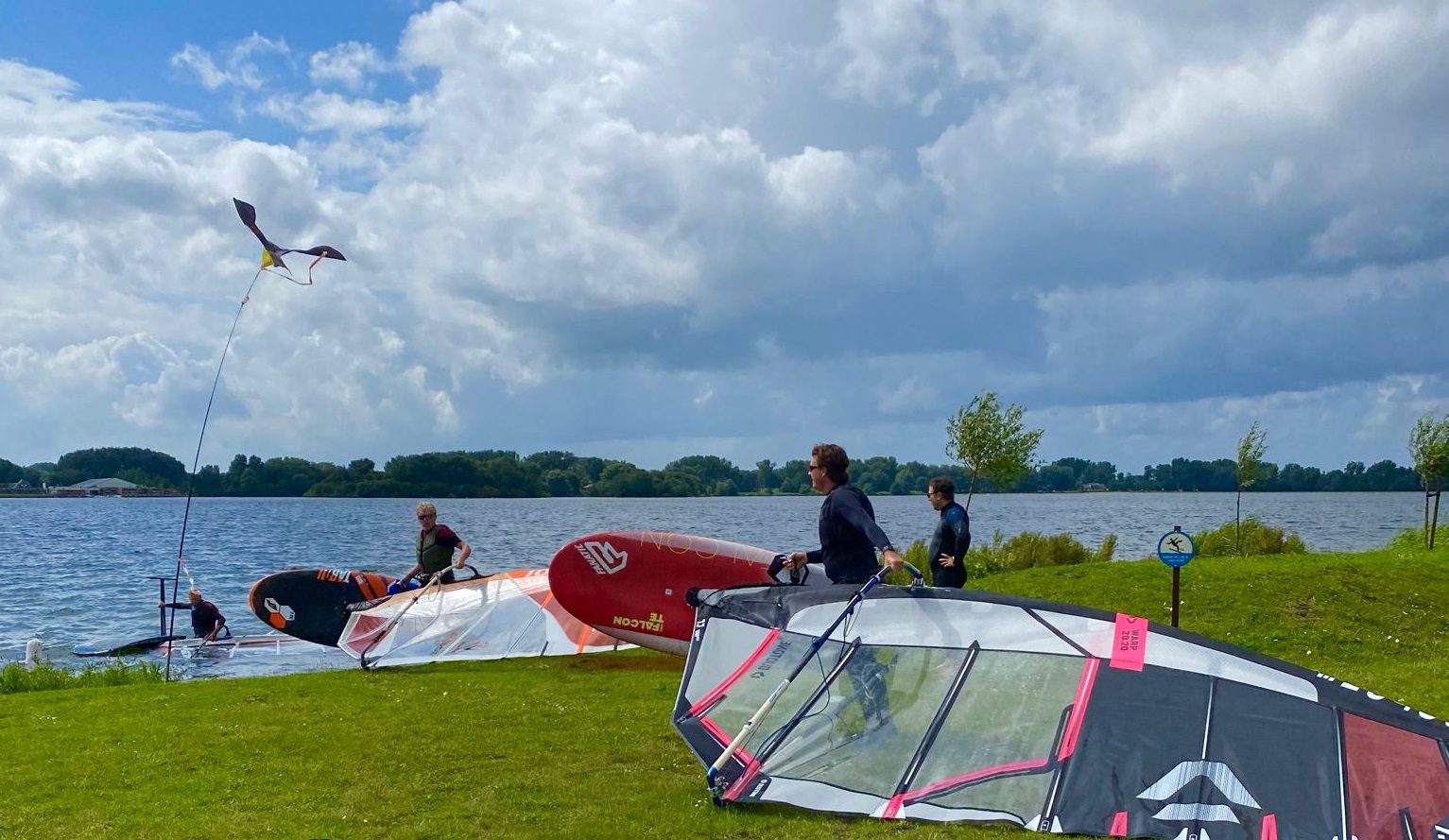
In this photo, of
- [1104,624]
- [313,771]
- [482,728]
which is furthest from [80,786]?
[1104,624]

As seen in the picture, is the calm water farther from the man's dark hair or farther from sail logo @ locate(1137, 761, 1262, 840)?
sail logo @ locate(1137, 761, 1262, 840)

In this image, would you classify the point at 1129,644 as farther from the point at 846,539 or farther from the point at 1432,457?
the point at 1432,457

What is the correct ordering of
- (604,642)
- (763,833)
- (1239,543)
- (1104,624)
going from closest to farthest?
(763,833), (1104,624), (604,642), (1239,543)

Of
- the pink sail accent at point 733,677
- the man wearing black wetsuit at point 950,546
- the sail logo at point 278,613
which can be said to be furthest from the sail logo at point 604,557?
the sail logo at point 278,613

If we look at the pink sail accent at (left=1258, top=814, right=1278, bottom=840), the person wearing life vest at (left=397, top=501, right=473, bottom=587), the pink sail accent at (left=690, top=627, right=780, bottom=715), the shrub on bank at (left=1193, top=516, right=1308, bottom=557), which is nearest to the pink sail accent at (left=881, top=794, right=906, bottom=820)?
the pink sail accent at (left=690, top=627, right=780, bottom=715)

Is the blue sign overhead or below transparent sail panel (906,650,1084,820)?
overhead

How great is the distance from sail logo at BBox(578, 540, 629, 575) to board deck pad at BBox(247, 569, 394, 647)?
4.95 m

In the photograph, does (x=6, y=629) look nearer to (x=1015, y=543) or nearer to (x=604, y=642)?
(x=604, y=642)

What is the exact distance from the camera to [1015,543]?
20.8 metres

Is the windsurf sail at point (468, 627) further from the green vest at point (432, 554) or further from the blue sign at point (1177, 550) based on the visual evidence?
the blue sign at point (1177, 550)

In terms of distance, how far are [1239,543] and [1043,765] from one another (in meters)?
18.7

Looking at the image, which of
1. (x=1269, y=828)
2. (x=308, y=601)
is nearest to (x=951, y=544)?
(x=1269, y=828)

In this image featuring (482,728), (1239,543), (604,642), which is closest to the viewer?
(482,728)

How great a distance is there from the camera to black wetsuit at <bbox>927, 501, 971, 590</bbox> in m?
8.94
